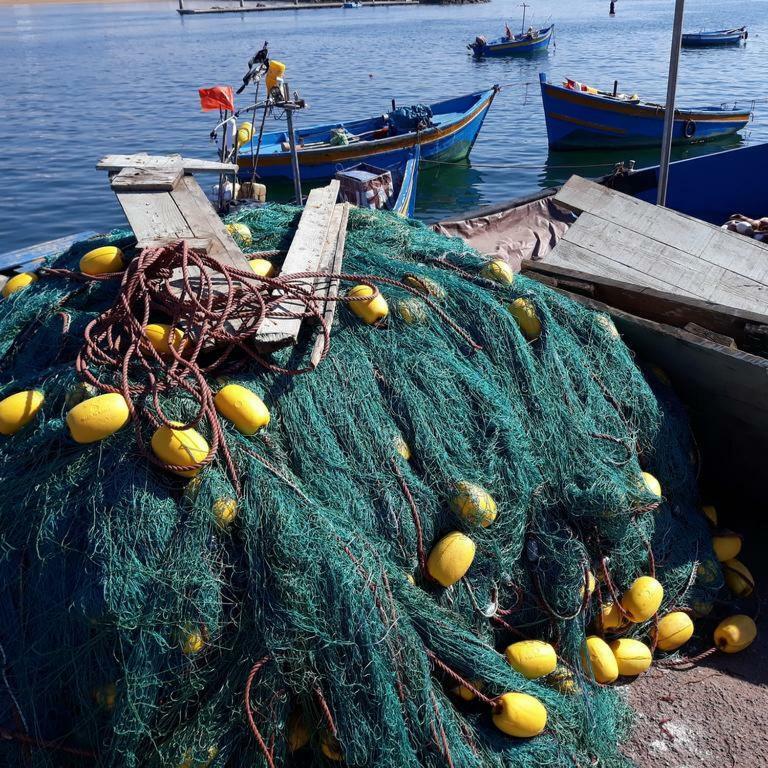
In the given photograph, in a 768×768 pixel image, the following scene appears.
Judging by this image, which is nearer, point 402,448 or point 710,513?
point 402,448

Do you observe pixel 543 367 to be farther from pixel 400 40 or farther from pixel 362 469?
pixel 400 40

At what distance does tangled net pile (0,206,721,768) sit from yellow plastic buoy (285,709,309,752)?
0.01 meters

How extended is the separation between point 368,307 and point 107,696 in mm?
2244

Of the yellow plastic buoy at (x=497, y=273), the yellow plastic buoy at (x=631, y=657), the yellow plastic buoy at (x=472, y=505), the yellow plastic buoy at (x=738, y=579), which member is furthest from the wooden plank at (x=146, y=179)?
the yellow plastic buoy at (x=738, y=579)

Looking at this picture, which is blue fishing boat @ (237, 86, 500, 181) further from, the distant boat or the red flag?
the distant boat

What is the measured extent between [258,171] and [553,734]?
15.0 m

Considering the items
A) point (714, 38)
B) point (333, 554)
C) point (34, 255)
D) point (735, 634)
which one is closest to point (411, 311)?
point (333, 554)

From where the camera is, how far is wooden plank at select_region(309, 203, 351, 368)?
3488 millimetres

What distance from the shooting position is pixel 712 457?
4.84 m

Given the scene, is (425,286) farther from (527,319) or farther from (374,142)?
(374,142)

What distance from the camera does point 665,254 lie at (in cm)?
572

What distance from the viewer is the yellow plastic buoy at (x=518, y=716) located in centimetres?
301

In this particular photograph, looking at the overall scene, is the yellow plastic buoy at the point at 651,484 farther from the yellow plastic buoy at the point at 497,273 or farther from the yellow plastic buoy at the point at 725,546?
the yellow plastic buoy at the point at 497,273

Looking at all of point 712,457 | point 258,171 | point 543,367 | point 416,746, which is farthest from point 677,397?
point 258,171
